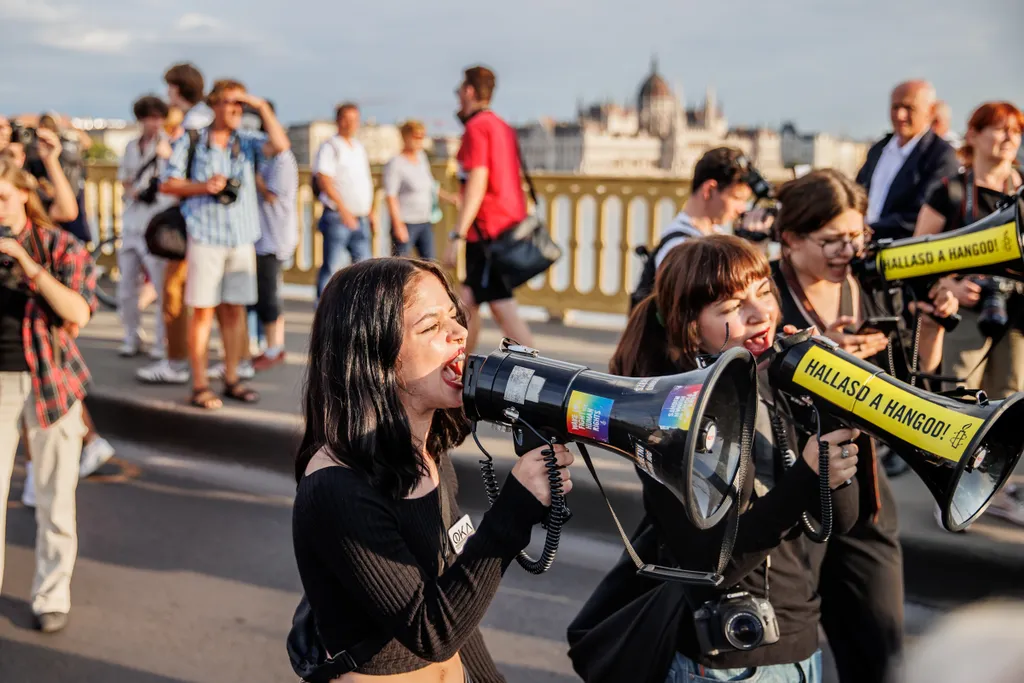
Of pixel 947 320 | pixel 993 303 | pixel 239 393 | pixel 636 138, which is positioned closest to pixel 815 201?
pixel 947 320

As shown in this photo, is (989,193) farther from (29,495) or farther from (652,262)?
(29,495)

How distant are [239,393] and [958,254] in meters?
4.67

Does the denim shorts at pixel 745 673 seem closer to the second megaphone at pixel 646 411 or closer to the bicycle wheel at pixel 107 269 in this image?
the second megaphone at pixel 646 411

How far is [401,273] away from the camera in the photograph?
6.29ft

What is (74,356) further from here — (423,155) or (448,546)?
(423,155)

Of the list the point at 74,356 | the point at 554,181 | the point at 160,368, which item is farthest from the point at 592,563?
the point at 554,181

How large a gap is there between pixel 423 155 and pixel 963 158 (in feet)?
16.3

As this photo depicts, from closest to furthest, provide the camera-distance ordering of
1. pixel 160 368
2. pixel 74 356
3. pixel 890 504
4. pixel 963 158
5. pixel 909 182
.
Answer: pixel 890 504 → pixel 74 356 → pixel 963 158 → pixel 909 182 → pixel 160 368

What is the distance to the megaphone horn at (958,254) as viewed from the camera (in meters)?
2.68

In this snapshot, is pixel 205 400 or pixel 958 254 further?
pixel 205 400

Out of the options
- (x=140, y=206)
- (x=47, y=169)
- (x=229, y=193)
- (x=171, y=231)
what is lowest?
(x=171, y=231)

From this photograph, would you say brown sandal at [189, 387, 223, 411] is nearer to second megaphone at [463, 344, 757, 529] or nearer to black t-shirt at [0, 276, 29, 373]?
black t-shirt at [0, 276, 29, 373]

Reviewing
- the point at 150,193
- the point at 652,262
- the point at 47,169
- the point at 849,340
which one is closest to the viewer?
the point at 849,340

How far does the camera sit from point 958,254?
278 cm
